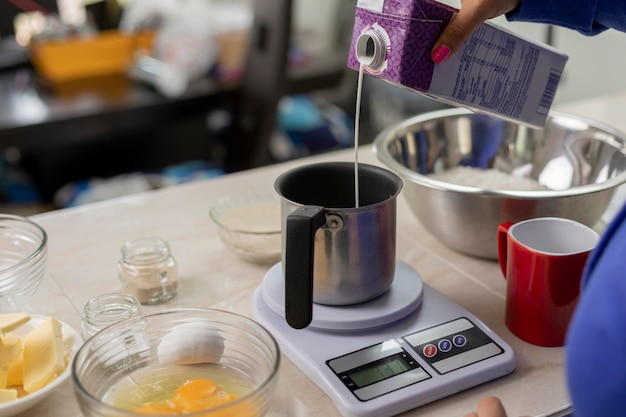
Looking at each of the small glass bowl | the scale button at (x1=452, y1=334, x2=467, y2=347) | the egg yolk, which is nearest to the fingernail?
the scale button at (x1=452, y1=334, x2=467, y2=347)

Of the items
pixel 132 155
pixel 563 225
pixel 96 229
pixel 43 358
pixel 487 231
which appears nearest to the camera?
pixel 43 358

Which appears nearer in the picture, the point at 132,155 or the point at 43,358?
the point at 43,358

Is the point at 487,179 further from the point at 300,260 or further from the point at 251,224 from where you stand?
the point at 300,260

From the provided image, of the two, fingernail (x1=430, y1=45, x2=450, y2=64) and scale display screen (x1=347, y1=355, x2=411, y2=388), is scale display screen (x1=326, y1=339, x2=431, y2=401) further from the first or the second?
fingernail (x1=430, y1=45, x2=450, y2=64)

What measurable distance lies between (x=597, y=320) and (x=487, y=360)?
29 cm

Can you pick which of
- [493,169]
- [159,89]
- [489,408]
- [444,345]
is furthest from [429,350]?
[159,89]

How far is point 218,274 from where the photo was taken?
3.61 feet

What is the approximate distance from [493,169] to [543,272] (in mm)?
421

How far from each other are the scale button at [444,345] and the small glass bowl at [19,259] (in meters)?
0.50

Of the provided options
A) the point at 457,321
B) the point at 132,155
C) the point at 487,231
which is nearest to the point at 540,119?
the point at 487,231

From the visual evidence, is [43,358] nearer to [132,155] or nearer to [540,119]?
[540,119]

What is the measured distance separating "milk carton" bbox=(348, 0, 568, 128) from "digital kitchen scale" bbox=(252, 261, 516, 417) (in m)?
0.25

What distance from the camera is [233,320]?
0.85m

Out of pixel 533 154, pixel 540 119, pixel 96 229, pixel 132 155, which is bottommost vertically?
pixel 132 155
